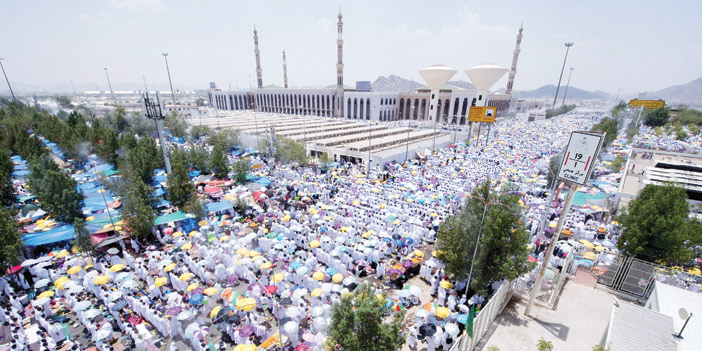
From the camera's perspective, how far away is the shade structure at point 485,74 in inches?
2067

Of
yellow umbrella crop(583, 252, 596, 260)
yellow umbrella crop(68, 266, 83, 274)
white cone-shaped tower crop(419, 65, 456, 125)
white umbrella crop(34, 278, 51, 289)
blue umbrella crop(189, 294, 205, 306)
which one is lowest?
white umbrella crop(34, 278, 51, 289)

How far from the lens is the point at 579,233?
16.0m

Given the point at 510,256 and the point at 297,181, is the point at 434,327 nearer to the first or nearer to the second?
the point at 510,256

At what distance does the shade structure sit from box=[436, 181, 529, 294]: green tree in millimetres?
50310

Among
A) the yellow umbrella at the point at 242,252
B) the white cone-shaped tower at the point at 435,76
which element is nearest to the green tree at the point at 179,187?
the yellow umbrella at the point at 242,252

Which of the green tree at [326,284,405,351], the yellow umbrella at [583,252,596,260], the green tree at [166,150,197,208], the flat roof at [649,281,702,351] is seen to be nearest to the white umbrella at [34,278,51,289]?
the green tree at [166,150,197,208]

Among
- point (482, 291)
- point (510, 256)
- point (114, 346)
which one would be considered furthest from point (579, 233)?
point (114, 346)

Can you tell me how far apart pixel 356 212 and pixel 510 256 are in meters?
9.90

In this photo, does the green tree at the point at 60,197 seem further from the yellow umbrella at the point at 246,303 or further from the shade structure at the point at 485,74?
the shade structure at the point at 485,74

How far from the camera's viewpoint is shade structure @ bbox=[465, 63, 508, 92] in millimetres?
52500

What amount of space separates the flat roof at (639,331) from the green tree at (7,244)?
64.8ft

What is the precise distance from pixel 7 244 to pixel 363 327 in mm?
14588

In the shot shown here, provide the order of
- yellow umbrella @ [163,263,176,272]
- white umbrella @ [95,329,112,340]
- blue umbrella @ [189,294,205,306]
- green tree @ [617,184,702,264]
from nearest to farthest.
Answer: white umbrella @ [95,329,112,340] < blue umbrella @ [189,294,205,306] < green tree @ [617,184,702,264] < yellow umbrella @ [163,263,176,272]

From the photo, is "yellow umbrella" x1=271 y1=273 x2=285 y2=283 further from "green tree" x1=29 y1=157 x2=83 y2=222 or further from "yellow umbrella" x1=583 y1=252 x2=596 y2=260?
"yellow umbrella" x1=583 y1=252 x2=596 y2=260
